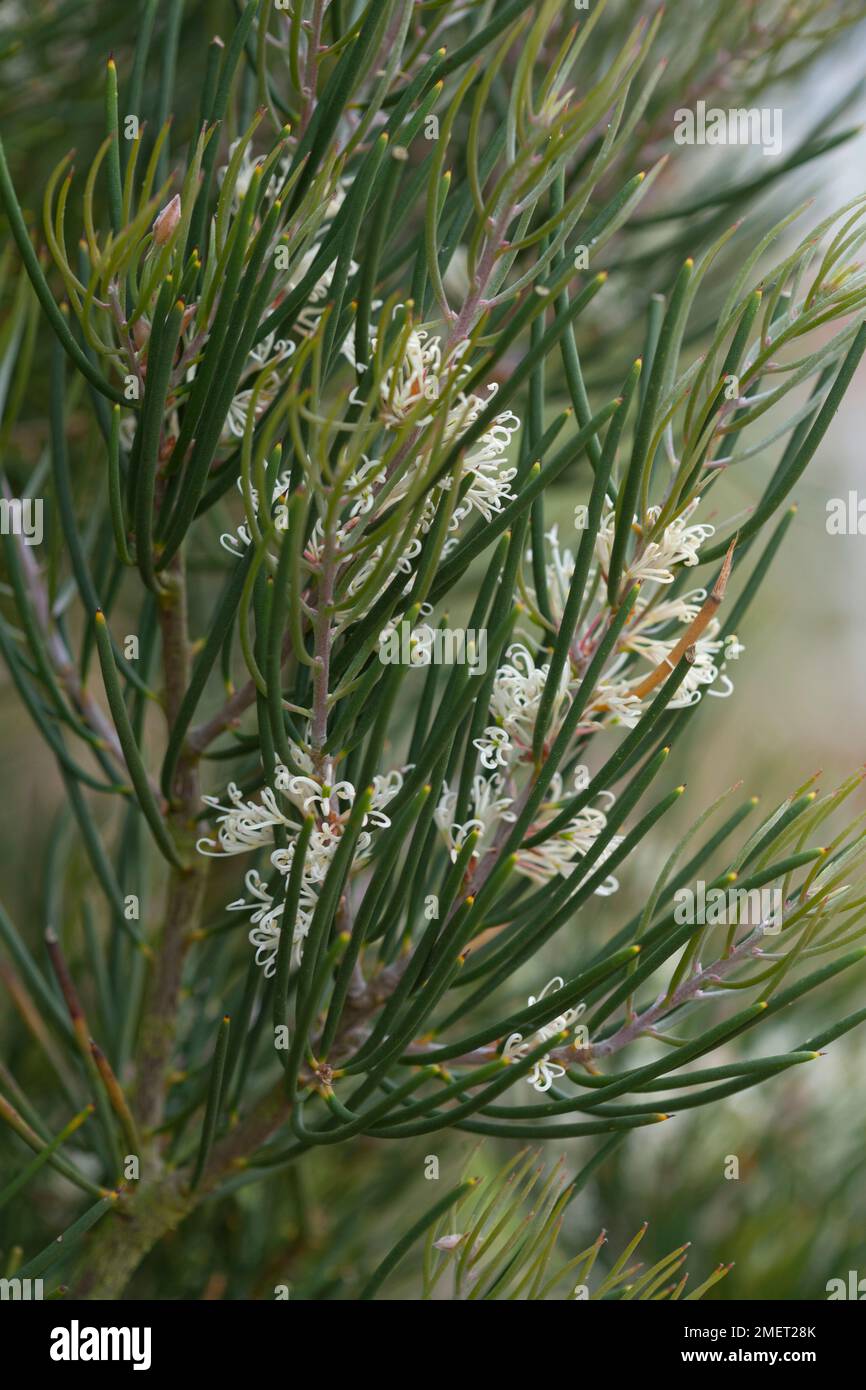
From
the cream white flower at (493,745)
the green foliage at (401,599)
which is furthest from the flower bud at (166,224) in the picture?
the cream white flower at (493,745)

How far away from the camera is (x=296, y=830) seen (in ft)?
0.68

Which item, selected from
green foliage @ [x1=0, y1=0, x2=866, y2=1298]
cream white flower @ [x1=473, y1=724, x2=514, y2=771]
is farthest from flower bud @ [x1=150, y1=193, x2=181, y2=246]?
cream white flower @ [x1=473, y1=724, x2=514, y2=771]

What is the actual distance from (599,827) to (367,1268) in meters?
0.27

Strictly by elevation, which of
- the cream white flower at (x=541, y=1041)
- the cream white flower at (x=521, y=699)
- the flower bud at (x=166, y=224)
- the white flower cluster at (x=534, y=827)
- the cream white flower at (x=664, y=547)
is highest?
the flower bud at (x=166, y=224)

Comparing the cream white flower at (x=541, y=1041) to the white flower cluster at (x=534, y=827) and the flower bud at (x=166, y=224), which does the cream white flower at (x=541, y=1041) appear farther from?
the flower bud at (x=166, y=224)

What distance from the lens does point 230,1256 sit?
0.37 metres

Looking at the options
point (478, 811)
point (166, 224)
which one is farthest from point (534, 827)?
point (166, 224)

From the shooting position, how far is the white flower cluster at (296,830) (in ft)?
0.65

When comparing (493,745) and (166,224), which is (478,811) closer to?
(493,745)

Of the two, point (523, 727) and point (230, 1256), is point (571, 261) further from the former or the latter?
point (230, 1256)

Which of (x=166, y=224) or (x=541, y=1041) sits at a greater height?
(x=166, y=224)

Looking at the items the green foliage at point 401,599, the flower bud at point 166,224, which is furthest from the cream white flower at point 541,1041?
the flower bud at point 166,224

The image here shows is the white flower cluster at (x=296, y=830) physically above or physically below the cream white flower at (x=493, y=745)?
below

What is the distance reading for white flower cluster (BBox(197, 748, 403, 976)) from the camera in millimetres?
199
